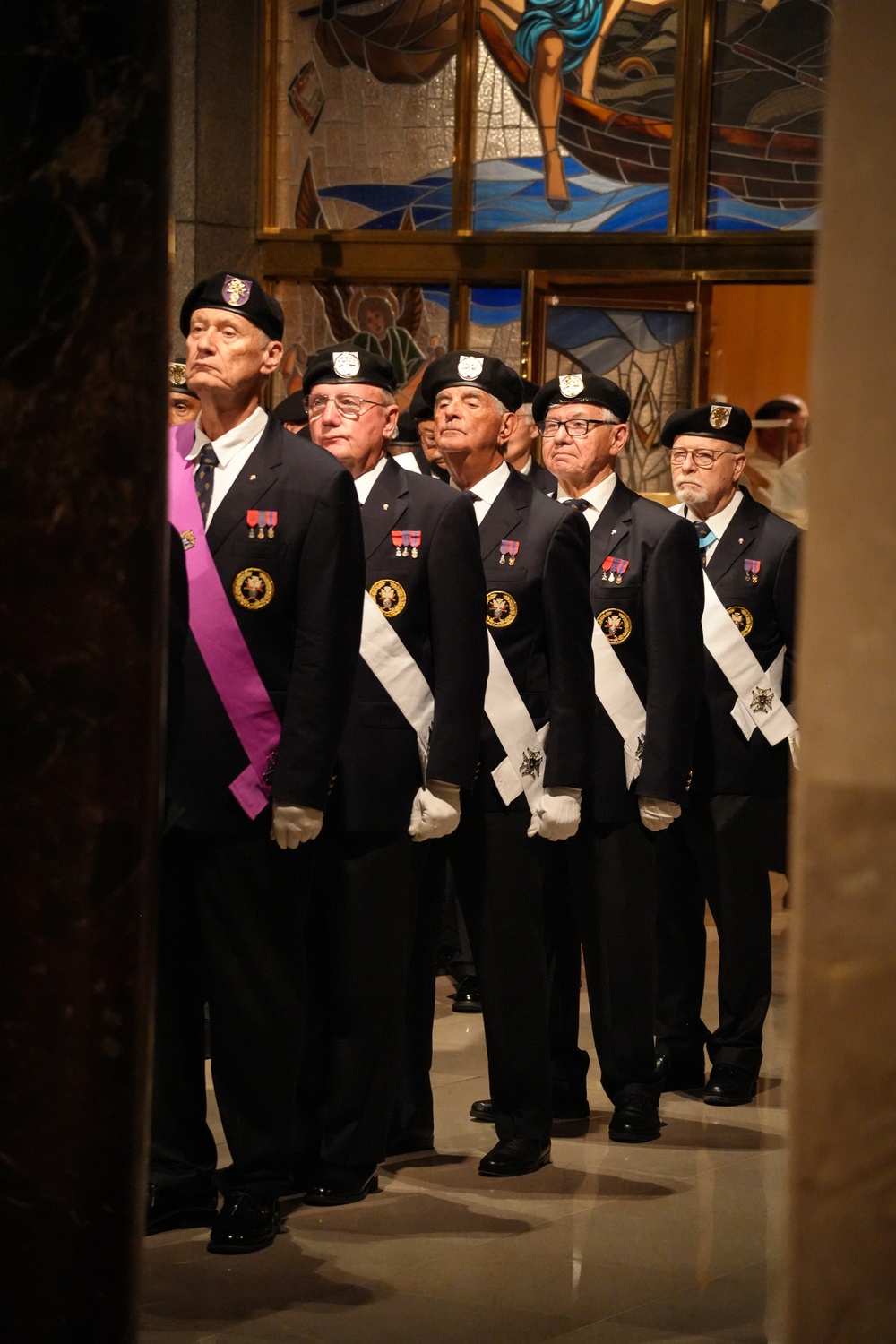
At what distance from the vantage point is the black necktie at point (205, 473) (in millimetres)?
3223

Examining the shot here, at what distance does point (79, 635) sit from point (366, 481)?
7.08ft

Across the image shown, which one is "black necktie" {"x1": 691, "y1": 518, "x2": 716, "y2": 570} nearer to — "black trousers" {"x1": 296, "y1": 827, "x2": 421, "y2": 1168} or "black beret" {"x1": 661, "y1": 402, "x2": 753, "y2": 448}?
"black beret" {"x1": 661, "y1": 402, "x2": 753, "y2": 448}

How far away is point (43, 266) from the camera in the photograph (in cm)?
154

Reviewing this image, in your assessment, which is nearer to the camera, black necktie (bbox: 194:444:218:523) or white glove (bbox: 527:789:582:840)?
black necktie (bbox: 194:444:218:523)

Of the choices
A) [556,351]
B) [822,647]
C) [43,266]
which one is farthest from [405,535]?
[556,351]

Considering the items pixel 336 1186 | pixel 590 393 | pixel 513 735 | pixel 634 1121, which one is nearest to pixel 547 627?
pixel 513 735

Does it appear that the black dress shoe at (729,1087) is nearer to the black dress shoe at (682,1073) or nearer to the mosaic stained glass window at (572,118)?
the black dress shoe at (682,1073)

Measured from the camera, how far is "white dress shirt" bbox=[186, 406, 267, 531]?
3229 mm

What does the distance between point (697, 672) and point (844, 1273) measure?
3011 millimetres

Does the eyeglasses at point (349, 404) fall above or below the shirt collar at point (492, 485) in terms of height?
above

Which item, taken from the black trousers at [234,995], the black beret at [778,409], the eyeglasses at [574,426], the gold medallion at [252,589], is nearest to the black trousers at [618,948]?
the eyeglasses at [574,426]

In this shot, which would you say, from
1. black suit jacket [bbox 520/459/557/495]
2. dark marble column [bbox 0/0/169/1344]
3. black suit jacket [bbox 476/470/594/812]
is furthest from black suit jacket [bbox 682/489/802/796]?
dark marble column [bbox 0/0/169/1344]

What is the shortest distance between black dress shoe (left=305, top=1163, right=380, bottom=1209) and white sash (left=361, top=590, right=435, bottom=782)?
0.75 metres

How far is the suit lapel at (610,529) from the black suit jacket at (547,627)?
0.31 meters
